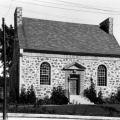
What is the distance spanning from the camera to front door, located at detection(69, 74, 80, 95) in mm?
34719

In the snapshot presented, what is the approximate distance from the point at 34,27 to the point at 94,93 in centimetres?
999

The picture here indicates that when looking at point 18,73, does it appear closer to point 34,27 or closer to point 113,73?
point 34,27

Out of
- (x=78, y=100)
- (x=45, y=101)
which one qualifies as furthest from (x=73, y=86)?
(x=45, y=101)

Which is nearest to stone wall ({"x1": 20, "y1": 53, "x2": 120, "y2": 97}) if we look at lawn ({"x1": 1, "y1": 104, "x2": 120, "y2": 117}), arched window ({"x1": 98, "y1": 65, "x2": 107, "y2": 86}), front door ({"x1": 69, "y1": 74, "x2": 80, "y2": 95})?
arched window ({"x1": 98, "y1": 65, "x2": 107, "y2": 86})

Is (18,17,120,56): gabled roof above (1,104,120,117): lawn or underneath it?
above

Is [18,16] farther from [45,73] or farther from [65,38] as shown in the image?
[45,73]

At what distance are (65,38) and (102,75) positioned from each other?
587cm

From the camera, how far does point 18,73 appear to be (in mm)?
33594

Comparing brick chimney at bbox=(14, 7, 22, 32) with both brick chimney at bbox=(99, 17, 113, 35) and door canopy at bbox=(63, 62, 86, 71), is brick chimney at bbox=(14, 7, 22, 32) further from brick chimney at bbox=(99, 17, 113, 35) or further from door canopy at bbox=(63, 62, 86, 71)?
brick chimney at bbox=(99, 17, 113, 35)

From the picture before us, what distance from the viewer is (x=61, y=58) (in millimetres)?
34469

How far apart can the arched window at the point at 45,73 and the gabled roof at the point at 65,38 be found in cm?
170

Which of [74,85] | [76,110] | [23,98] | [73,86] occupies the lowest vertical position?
[76,110]

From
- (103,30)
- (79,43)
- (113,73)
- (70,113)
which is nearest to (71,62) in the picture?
(79,43)

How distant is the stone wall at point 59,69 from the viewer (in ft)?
108
